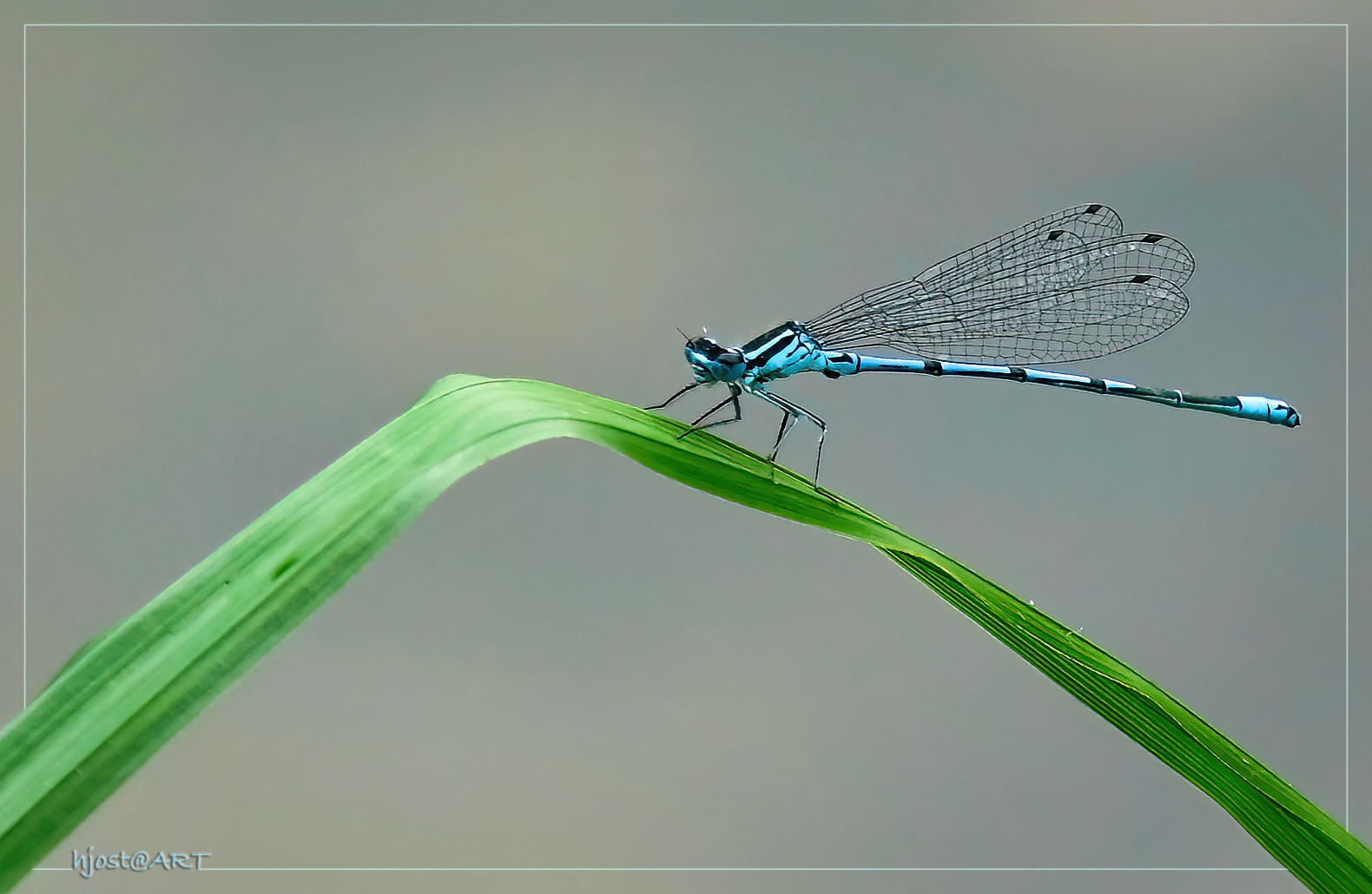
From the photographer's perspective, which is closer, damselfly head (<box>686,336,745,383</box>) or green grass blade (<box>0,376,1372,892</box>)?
green grass blade (<box>0,376,1372,892</box>)

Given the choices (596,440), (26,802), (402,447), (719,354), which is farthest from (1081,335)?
(26,802)

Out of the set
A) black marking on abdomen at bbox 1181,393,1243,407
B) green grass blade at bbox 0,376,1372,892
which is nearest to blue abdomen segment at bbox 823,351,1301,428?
black marking on abdomen at bbox 1181,393,1243,407

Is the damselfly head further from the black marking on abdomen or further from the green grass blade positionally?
the black marking on abdomen

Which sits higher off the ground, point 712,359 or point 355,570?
point 712,359

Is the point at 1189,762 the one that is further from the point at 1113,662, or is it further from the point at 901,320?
the point at 901,320

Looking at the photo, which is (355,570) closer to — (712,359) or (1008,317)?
(712,359)

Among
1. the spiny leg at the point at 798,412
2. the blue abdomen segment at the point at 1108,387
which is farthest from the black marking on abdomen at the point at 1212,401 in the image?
the spiny leg at the point at 798,412

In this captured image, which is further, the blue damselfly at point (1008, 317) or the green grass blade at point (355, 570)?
the blue damselfly at point (1008, 317)

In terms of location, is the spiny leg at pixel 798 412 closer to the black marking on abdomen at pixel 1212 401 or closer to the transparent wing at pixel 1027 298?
the transparent wing at pixel 1027 298

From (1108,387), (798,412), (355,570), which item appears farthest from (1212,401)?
(355,570)
